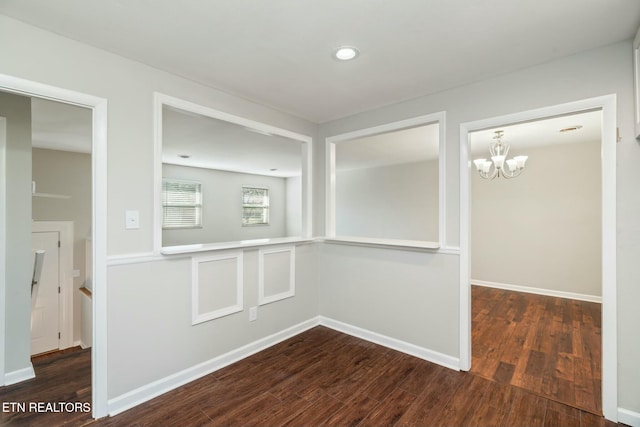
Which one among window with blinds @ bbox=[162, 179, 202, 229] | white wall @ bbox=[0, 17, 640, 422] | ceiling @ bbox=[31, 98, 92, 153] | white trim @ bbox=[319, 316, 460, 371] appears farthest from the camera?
window with blinds @ bbox=[162, 179, 202, 229]

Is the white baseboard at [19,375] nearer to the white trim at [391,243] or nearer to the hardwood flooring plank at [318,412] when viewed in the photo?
the hardwood flooring plank at [318,412]

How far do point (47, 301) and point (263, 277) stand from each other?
4135 millimetres

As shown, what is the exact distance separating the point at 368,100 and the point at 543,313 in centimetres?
368

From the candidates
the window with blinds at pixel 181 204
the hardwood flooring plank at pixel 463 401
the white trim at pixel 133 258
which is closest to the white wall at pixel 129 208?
the white trim at pixel 133 258

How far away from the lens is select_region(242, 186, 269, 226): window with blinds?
25.4 ft

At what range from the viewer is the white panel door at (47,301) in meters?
4.55

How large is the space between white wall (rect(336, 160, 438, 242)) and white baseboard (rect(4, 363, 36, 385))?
5810 millimetres

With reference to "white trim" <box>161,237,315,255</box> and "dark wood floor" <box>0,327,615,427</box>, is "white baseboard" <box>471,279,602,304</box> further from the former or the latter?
"white trim" <box>161,237,315,255</box>

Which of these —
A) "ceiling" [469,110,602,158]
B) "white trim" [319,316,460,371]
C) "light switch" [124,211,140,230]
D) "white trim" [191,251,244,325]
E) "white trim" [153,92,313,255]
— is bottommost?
"white trim" [319,316,460,371]

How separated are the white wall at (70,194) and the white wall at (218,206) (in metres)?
1.35

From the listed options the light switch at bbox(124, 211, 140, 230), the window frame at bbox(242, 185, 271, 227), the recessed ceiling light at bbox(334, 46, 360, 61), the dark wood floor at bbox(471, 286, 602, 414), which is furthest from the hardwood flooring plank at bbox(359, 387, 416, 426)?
the window frame at bbox(242, 185, 271, 227)

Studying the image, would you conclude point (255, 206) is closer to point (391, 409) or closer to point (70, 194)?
point (70, 194)

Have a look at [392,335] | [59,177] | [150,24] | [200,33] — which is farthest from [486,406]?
[59,177]

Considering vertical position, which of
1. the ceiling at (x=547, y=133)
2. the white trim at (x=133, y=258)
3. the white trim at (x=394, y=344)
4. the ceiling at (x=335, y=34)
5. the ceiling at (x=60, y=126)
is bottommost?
the white trim at (x=394, y=344)
